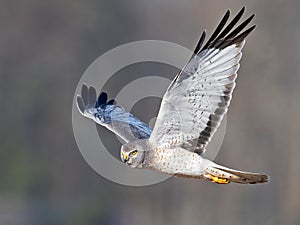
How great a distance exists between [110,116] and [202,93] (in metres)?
0.59

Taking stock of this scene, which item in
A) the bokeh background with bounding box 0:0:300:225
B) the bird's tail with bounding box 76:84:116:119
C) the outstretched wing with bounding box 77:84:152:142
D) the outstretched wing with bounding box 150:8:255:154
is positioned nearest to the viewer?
the outstretched wing with bounding box 150:8:255:154

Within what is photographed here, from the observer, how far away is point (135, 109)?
539 centimetres

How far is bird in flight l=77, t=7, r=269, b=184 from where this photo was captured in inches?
92.7

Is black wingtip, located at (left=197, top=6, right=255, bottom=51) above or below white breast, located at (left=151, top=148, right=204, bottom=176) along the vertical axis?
above

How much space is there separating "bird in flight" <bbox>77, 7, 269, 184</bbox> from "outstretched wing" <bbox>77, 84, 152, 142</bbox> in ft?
0.62

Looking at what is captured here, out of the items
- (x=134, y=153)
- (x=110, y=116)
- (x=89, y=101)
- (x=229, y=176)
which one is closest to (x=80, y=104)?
(x=89, y=101)

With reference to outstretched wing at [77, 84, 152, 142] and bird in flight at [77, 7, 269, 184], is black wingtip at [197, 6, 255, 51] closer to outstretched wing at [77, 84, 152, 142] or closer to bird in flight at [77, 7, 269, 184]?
bird in flight at [77, 7, 269, 184]

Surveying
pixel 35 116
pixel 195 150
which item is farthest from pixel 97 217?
pixel 195 150

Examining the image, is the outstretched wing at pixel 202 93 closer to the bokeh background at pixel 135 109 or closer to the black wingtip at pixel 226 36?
the black wingtip at pixel 226 36

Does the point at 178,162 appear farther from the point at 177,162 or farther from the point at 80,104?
the point at 80,104

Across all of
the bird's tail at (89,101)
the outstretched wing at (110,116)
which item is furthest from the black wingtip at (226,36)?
the bird's tail at (89,101)

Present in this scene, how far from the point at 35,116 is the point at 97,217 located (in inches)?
52.2

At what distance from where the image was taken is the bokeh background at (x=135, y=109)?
459 centimetres

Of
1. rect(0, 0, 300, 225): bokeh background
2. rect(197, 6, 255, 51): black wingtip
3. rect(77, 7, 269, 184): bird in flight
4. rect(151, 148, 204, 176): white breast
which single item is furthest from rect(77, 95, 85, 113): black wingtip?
rect(0, 0, 300, 225): bokeh background
